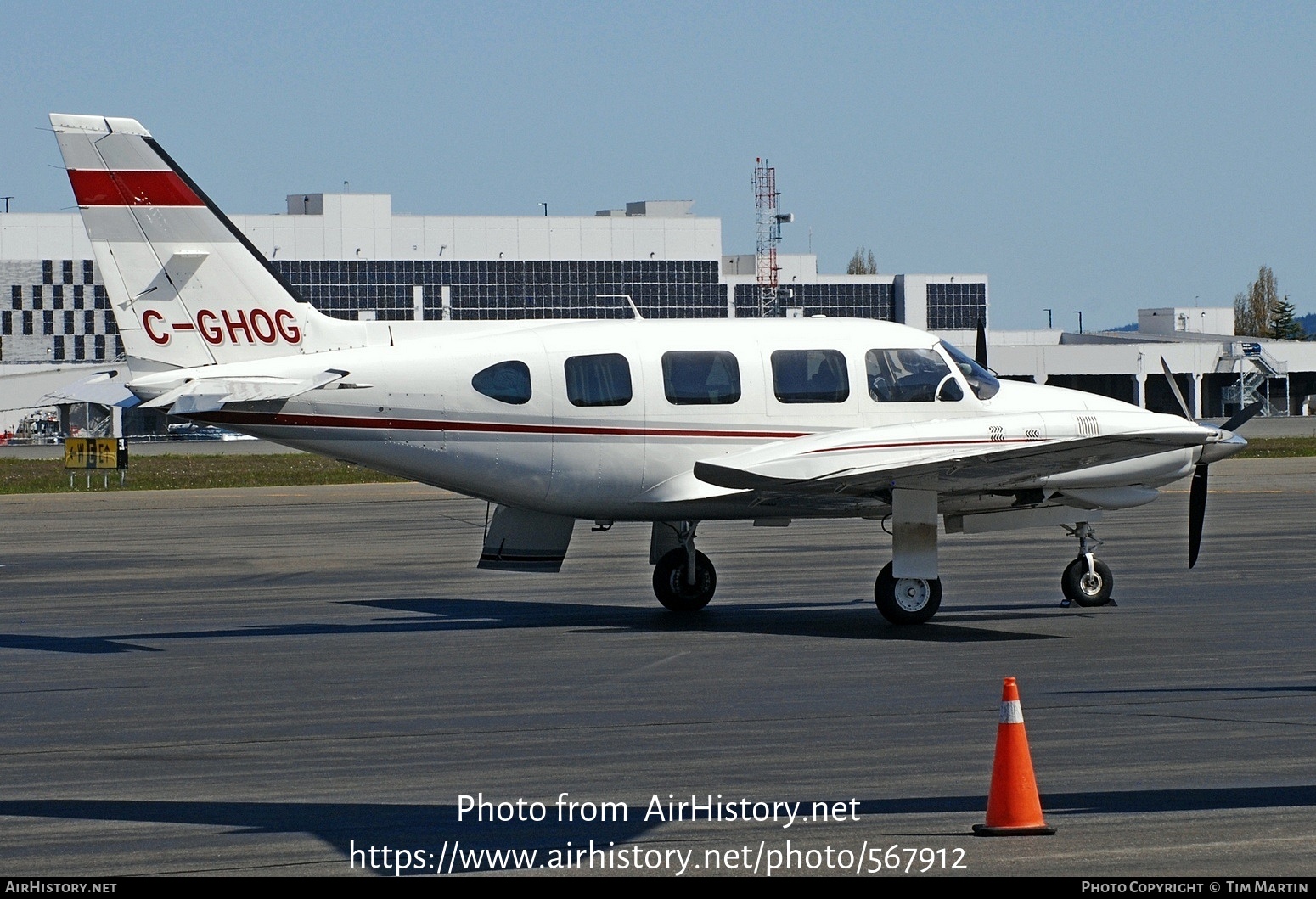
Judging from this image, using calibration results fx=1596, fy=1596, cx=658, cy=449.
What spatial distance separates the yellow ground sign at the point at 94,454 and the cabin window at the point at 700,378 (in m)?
37.1

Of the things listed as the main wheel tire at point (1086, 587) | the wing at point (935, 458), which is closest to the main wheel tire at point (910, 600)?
the wing at point (935, 458)

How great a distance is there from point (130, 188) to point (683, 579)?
Result: 715 centimetres

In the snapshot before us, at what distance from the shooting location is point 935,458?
15461 millimetres

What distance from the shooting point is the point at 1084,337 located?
122m

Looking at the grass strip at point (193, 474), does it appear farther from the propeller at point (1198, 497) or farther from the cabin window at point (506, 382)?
the propeller at point (1198, 497)

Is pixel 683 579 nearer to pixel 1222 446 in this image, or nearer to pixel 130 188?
pixel 1222 446

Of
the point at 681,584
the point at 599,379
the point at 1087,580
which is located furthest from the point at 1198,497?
the point at 599,379

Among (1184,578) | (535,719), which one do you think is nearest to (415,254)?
(1184,578)

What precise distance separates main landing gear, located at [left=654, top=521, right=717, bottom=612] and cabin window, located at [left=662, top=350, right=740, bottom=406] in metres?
1.71

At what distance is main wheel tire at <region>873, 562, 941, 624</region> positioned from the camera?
52.4ft

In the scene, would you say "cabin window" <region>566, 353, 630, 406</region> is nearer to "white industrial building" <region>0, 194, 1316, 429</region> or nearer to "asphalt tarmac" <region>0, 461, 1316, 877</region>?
"asphalt tarmac" <region>0, 461, 1316, 877</region>

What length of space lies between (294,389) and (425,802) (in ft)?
25.5

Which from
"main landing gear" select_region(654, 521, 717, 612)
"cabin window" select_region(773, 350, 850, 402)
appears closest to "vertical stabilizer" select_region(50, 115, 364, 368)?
"main landing gear" select_region(654, 521, 717, 612)

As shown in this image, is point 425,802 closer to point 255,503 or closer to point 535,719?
point 535,719
